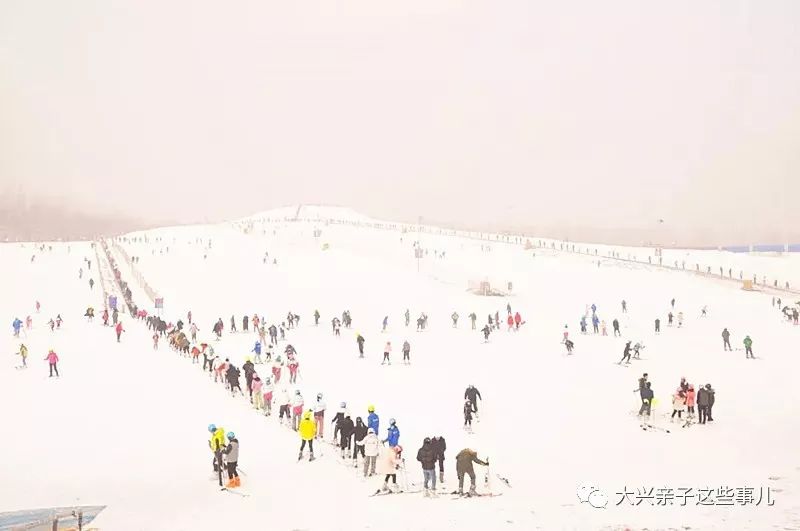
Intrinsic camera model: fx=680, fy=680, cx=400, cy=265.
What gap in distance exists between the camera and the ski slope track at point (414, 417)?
9.96 meters

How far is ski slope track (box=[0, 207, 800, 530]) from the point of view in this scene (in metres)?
9.96

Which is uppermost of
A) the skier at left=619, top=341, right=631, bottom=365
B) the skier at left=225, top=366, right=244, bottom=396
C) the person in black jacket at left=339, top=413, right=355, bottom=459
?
A: the skier at left=619, top=341, right=631, bottom=365

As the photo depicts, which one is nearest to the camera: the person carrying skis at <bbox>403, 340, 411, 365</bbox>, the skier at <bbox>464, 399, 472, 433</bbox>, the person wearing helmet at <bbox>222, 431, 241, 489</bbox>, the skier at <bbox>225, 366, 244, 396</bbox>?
the person wearing helmet at <bbox>222, 431, 241, 489</bbox>

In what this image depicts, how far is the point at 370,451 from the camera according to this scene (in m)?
11.4

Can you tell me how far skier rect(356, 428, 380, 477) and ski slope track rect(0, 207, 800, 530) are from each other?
0.34 m

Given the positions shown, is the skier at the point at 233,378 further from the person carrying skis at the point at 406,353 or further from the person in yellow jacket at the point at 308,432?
the person carrying skis at the point at 406,353

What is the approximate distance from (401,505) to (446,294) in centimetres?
3454

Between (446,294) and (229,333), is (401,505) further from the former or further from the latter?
(446,294)

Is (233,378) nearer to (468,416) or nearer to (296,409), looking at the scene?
(296,409)

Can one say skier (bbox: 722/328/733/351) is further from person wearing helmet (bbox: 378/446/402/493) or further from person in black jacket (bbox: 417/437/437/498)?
person wearing helmet (bbox: 378/446/402/493)

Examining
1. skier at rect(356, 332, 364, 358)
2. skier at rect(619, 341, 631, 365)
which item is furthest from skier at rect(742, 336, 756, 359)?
skier at rect(356, 332, 364, 358)

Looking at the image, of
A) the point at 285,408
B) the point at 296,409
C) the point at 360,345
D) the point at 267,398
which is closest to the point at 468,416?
the point at 296,409

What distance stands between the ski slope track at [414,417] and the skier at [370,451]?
0.34m

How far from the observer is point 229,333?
3175 cm
